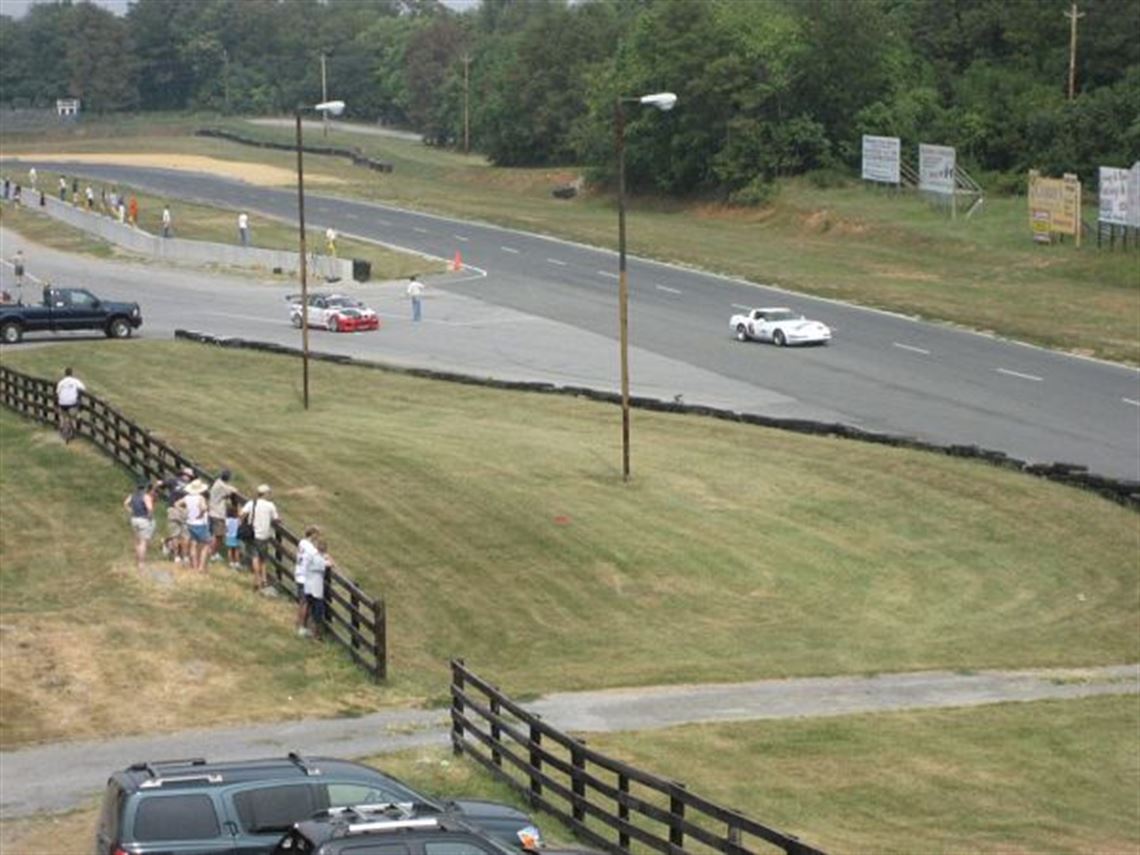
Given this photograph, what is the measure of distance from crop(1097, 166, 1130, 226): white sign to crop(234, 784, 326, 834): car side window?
75.7m

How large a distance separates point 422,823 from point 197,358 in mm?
50394

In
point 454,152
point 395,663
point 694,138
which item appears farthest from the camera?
point 454,152

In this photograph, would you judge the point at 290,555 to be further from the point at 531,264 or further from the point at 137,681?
the point at 531,264

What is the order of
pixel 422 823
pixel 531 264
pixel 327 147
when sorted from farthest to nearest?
pixel 327 147 → pixel 531 264 → pixel 422 823

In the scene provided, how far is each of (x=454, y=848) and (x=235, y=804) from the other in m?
3.04

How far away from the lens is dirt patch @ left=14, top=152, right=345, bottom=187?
142 meters

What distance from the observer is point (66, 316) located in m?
67.6

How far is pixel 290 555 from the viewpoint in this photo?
3412 centimetres

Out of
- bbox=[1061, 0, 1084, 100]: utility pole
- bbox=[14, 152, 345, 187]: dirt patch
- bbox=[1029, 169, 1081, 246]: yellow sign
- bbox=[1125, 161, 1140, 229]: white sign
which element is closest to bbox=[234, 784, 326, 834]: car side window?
bbox=[1125, 161, 1140, 229]: white sign

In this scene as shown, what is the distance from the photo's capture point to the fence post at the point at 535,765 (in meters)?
22.2

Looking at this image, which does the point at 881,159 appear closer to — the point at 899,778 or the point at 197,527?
the point at 197,527

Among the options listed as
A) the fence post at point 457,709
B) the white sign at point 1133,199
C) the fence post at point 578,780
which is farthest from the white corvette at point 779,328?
the fence post at point 578,780

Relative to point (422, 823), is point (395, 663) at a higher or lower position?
lower

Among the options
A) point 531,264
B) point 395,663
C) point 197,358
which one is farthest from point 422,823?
point 531,264
